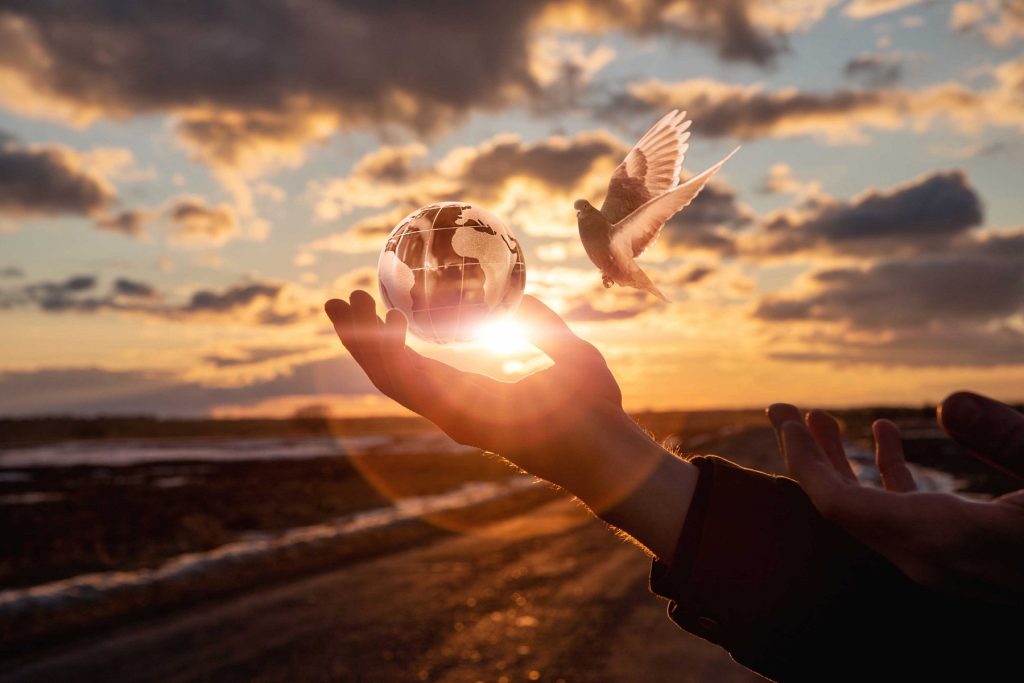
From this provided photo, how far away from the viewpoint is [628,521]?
5.26 feet

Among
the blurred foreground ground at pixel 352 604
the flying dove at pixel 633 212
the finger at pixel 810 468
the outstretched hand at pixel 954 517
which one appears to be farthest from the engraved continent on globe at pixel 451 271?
the outstretched hand at pixel 954 517

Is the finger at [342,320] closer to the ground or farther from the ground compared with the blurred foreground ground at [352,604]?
farther from the ground

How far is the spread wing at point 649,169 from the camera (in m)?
2.64

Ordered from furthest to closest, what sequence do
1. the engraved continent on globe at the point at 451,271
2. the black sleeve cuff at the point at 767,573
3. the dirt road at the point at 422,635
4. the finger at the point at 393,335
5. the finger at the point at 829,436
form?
the dirt road at the point at 422,635
the engraved continent on globe at the point at 451,271
the finger at the point at 829,436
the finger at the point at 393,335
the black sleeve cuff at the point at 767,573

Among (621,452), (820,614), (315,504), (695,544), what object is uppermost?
(621,452)

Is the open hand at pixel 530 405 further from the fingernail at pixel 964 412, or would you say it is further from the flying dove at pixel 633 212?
the flying dove at pixel 633 212

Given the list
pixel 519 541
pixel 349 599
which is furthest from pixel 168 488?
pixel 349 599

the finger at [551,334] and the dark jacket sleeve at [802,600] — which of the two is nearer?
the dark jacket sleeve at [802,600]

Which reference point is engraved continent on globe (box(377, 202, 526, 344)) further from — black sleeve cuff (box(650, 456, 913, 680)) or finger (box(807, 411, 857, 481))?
black sleeve cuff (box(650, 456, 913, 680))

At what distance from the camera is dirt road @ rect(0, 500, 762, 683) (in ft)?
34.4

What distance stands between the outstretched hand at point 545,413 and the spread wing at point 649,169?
3.08ft

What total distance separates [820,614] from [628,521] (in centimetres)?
41

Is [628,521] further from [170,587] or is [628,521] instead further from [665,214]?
[170,587]

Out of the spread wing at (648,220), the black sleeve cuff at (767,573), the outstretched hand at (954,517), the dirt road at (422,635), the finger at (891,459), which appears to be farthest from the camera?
the dirt road at (422,635)
